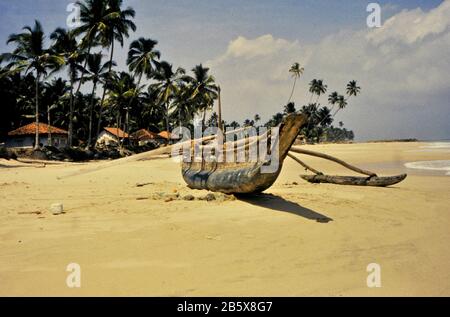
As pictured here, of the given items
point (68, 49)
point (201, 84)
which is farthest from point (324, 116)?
point (68, 49)

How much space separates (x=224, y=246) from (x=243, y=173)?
2357mm

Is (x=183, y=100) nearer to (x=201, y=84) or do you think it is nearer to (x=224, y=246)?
(x=201, y=84)

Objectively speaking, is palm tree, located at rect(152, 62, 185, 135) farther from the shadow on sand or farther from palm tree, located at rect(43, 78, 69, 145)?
the shadow on sand

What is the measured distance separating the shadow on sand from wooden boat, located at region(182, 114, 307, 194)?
29 cm

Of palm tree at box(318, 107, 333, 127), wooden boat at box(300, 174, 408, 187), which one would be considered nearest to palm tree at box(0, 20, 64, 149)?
wooden boat at box(300, 174, 408, 187)

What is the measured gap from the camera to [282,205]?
6.62 meters

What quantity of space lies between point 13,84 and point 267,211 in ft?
132

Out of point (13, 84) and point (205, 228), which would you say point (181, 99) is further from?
point (205, 228)

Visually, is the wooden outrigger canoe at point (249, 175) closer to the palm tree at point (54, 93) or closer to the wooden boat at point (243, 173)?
the wooden boat at point (243, 173)

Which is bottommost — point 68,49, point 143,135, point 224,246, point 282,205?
point 224,246

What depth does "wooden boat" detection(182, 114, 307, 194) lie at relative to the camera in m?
5.55
